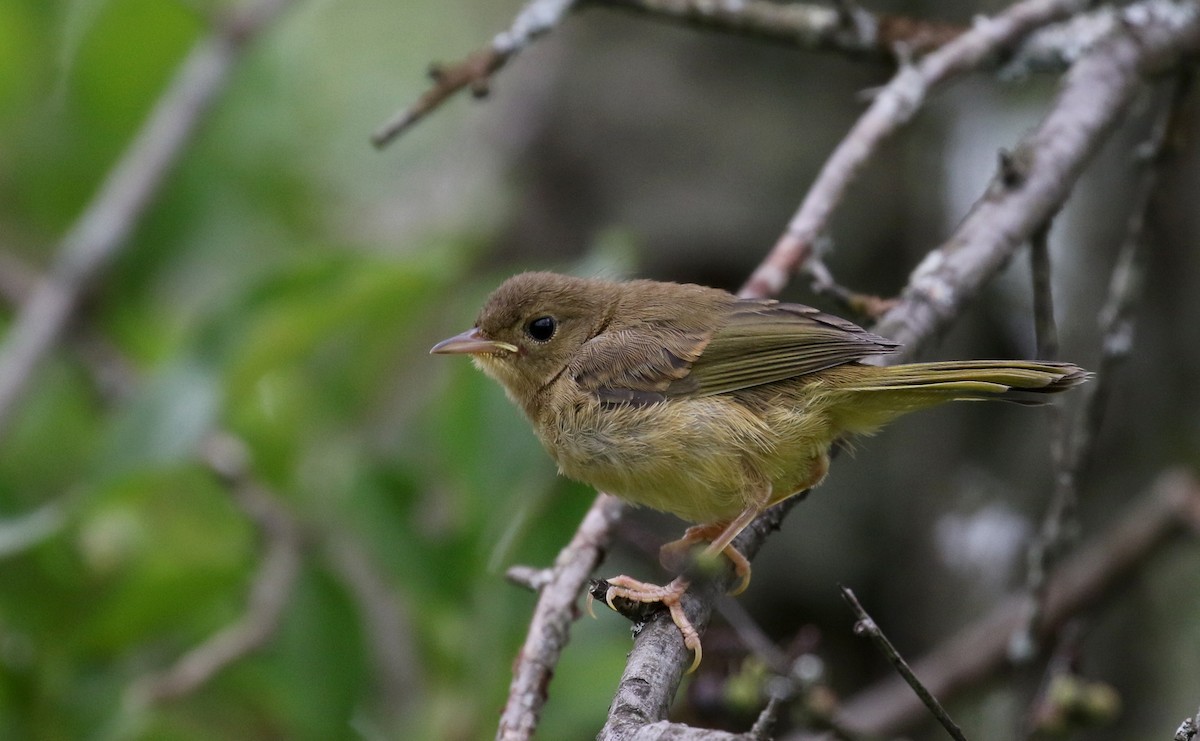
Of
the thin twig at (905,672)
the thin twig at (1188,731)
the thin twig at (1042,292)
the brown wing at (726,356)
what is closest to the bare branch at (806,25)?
the thin twig at (1042,292)

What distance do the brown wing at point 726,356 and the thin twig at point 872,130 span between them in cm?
10

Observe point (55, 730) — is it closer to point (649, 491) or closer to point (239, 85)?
point (649, 491)

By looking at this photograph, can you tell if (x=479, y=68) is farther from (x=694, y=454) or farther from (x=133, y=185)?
(x=133, y=185)

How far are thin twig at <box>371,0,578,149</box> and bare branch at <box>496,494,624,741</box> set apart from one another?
1.15 metres

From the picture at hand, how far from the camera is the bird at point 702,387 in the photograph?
3.29 metres

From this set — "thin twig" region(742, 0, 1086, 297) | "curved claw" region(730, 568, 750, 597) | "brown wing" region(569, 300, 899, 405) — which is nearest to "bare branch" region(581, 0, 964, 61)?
"thin twig" region(742, 0, 1086, 297)

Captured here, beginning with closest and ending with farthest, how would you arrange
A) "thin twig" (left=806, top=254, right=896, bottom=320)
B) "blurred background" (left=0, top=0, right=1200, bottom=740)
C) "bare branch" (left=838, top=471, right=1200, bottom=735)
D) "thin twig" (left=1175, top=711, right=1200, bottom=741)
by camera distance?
"thin twig" (left=1175, top=711, right=1200, bottom=741), "thin twig" (left=806, top=254, right=896, bottom=320), "blurred background" (left=0, top=0, right=1200, bottom=740), "bare branch" (left=838, top=471, right=1200, bottom=735)

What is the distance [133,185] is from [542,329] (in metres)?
1.66

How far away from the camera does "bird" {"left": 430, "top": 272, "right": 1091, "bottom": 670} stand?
3289mm

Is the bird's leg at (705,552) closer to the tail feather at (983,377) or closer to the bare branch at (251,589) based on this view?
the tail feather at (983,377)

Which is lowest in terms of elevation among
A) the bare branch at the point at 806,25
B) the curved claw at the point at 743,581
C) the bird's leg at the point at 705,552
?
the curved claw at the point at 743,581

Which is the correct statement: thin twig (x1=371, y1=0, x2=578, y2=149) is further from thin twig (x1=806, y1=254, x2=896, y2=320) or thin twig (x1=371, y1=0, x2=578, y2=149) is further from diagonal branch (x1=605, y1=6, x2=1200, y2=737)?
diagonal branch (x1=605, y1=6, x2=1200, y2=737)

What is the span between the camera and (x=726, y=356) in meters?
3.61

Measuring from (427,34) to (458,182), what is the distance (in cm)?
208
